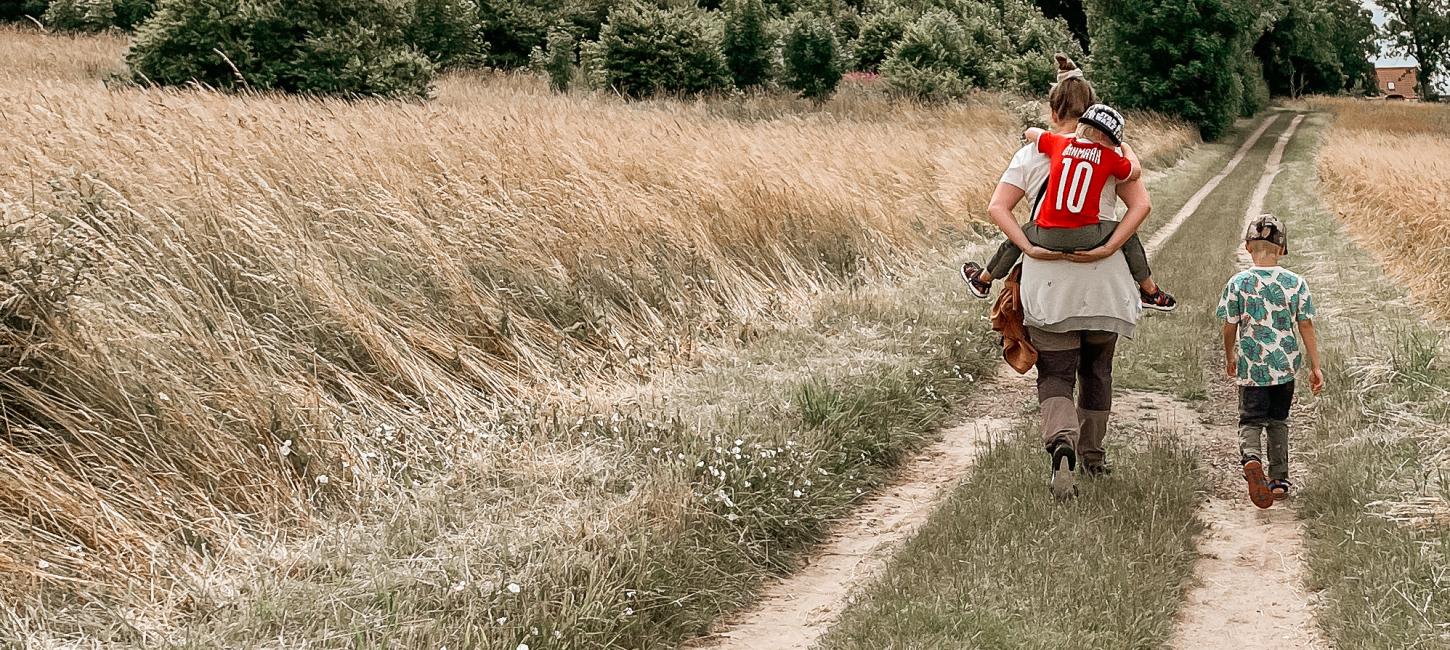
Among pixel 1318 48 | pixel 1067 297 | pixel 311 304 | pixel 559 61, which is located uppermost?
pixel 1067 297

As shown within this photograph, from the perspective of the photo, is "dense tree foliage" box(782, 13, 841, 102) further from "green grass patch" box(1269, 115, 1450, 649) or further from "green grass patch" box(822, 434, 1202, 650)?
"green grass patch" box(822, 434, 1202, 650)

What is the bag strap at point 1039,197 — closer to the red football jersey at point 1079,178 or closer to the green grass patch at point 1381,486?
the red football jersey at point 1079,178

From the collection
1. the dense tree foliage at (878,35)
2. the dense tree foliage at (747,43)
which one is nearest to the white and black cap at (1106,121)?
the dense tree foliage at (747,43)

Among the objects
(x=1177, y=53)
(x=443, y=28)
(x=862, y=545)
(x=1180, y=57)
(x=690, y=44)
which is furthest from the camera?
(x=1180, y=57)

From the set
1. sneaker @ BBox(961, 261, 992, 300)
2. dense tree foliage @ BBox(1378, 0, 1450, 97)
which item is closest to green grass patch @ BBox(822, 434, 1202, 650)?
sneaker @ BBox(961, 261, 992, 300)

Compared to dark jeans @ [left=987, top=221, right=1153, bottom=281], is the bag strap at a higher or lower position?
higher

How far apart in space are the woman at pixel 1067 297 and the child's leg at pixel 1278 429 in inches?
31.3

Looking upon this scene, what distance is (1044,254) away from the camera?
5.30 m

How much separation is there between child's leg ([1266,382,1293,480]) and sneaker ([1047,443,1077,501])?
1048 mm

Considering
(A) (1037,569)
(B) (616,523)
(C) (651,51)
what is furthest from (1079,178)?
(C) (651,51)

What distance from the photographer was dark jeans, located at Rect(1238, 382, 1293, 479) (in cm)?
563

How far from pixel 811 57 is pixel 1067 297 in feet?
94.6

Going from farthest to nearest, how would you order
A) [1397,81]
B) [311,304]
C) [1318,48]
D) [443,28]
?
[1397,81]
[1318,48]
[443,28]
[311,304]

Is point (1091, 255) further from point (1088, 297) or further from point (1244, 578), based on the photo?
point (1244, 578)
